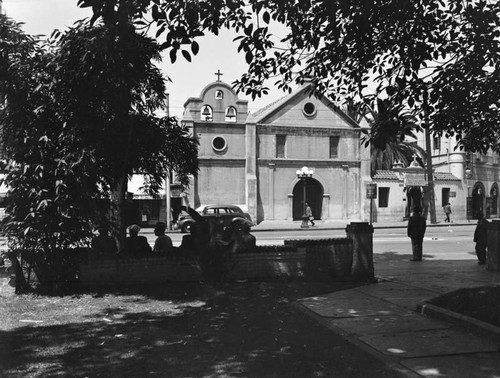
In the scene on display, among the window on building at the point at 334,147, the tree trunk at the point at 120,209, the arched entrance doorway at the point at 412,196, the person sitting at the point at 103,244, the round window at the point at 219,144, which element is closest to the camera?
the person sitting at the point at 103,244

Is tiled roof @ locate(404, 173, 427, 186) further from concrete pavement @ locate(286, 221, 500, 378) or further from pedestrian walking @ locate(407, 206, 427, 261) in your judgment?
concrete pavement @ locate(286, 221, 500, 378)

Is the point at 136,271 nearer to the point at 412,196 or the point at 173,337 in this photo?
the point at 173,337

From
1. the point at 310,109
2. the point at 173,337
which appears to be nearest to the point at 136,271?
the point at 173,337

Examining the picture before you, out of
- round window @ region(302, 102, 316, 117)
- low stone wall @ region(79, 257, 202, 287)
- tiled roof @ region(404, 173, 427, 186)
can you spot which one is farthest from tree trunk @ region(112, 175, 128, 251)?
tiled roof @ region(404, 173, 427, 186)

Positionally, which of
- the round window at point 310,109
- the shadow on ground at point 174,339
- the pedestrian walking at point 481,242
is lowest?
the shadow on ground at point 174,339

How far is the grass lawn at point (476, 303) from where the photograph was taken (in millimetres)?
5711

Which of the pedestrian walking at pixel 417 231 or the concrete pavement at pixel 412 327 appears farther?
the pedestrian walking at pixel 417 231

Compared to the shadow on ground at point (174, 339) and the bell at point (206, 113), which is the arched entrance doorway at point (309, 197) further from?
the shadow on ground at point (174, 339)

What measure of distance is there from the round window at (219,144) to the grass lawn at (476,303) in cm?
2727

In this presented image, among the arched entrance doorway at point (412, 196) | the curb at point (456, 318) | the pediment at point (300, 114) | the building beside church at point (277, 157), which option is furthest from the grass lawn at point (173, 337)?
the arched entrance doorway at point (412, 196)

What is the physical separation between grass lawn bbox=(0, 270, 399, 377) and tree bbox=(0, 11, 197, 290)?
1.00 meters

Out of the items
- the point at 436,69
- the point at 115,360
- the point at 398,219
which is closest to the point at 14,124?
the point at 115,360

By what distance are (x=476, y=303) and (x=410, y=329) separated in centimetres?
112

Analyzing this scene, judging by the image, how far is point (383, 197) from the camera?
122 ft
